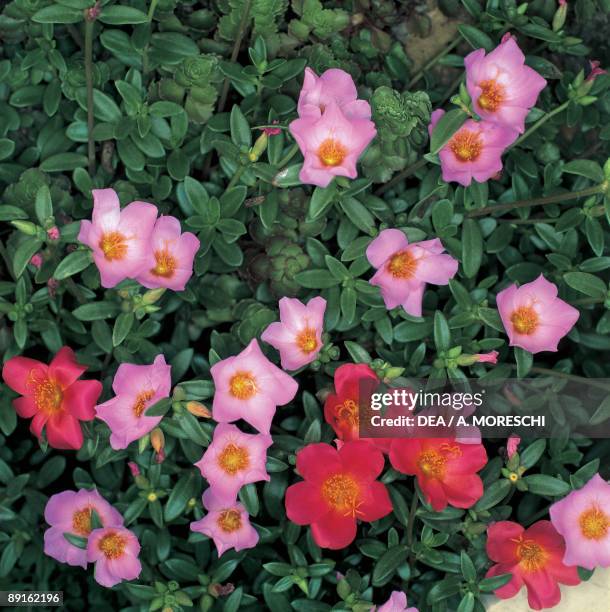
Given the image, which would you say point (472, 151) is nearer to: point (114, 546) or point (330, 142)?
point (330, 142)

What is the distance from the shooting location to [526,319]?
1904mm

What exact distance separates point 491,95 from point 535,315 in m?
0.51

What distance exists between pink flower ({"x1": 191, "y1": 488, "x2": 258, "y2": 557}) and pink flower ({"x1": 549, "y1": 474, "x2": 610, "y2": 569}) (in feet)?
2.17

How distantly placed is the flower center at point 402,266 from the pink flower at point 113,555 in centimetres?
81

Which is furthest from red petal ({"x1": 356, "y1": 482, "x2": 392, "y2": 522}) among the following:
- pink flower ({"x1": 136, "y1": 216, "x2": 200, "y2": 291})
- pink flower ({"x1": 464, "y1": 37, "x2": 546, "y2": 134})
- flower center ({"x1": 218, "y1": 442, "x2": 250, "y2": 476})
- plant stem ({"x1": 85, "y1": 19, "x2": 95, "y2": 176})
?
plant stem ({"x1": 85, "y1": 19, "x2": 95, "y2": 176})

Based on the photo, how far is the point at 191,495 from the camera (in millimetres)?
1928

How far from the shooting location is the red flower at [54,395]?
1.81 meters

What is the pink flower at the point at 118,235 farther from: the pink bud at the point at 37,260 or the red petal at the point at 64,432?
the red petal at the point at 64,432

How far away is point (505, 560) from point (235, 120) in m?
1.17

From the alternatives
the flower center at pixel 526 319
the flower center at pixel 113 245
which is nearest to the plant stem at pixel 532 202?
the flower center at pixel 526 319

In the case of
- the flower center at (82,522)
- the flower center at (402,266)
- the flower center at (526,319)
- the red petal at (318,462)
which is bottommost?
the flower center at (82,522)

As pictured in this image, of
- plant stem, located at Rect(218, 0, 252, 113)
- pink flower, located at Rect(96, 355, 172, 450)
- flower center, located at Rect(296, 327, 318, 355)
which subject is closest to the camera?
pink flower, located at Rect(96, 355, 172, 450)

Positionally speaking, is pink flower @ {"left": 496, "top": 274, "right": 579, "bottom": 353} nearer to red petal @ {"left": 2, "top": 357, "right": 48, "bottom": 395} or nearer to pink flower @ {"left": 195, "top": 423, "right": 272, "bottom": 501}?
pink flower @ {"left": 195, "top": 423, "right": 272, "bottom": 501}

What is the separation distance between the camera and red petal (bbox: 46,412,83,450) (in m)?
1.81
